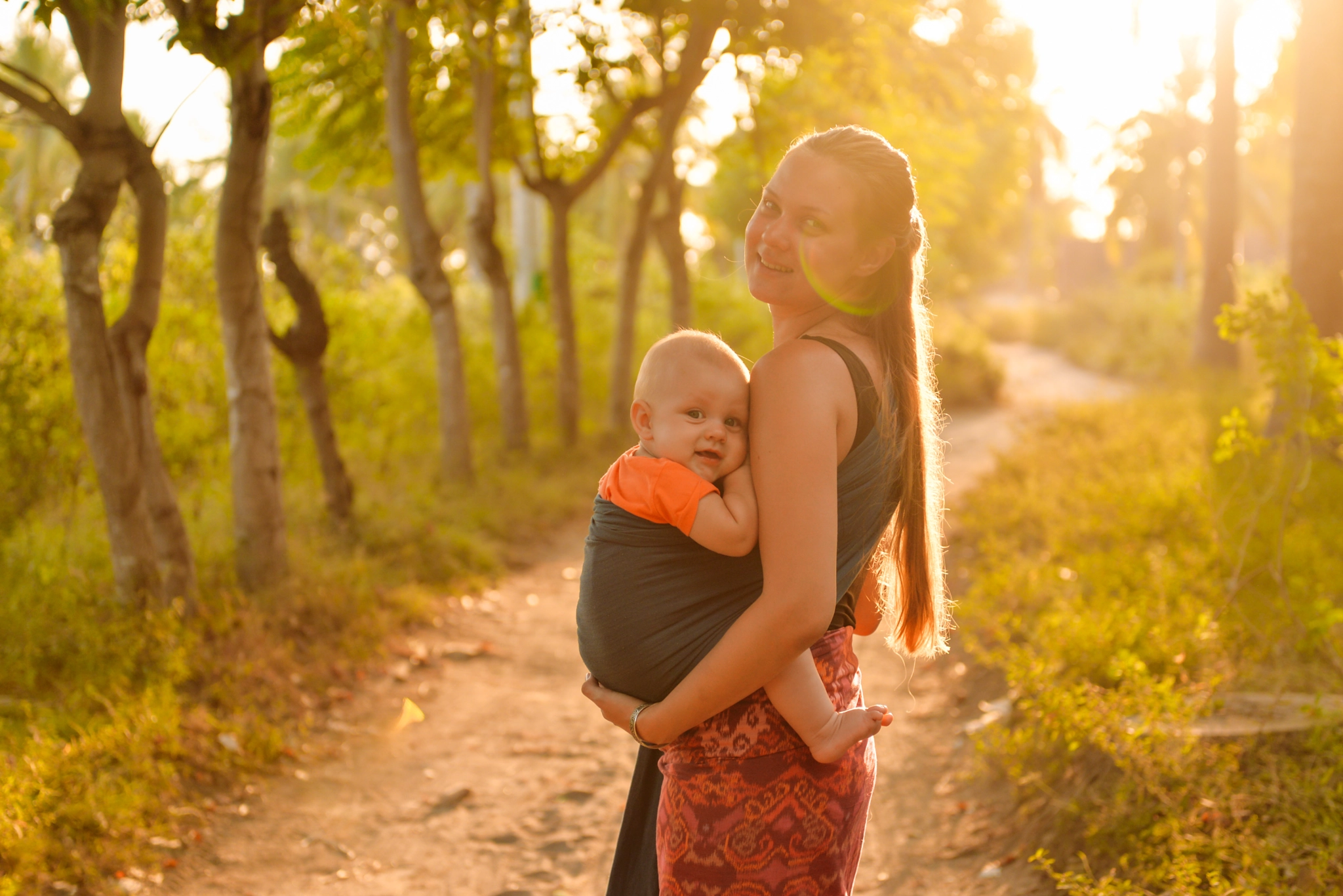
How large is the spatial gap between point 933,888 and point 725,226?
75.7ft

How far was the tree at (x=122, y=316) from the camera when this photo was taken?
15.4 feet

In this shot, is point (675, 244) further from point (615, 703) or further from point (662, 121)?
point (615, 703)

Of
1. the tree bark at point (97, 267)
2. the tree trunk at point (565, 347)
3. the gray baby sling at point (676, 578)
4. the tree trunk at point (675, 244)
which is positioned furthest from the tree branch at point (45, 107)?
the tree trunk at point (675, 244)

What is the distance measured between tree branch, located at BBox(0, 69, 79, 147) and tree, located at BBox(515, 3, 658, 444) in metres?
6.42

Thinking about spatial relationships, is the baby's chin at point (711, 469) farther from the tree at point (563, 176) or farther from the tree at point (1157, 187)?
the tree at point (1157, 187)

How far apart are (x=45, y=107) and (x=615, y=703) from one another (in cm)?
453

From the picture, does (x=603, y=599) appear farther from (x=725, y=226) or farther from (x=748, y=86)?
(x=725, y=226)

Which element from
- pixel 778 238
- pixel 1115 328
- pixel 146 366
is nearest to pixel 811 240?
pixel 778 238

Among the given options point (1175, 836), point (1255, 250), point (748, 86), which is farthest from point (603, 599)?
point (1255, 250)

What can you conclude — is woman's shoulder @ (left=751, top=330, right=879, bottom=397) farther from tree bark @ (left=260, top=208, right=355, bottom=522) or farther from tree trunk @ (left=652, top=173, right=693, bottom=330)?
tree trunk @ (left=652, top=173, right=693, bottom=330)

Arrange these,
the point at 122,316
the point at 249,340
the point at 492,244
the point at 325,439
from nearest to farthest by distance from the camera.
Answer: the point at 122,316 < the point at 249,340 < the point at 325,439 < the point at 492,244

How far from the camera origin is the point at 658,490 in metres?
1.69

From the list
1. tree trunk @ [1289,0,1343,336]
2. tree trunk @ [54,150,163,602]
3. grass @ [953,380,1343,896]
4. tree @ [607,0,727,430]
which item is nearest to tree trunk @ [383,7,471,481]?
tree @ [607,0,727,430]

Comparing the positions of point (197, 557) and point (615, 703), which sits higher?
point (615, 703)
